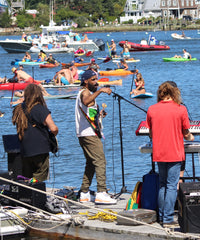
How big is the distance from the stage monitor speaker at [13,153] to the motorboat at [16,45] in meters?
57.0

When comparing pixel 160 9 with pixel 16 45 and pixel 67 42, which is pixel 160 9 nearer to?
pixel 16 45

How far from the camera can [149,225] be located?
692 cm

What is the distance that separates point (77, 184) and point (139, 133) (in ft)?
14.6

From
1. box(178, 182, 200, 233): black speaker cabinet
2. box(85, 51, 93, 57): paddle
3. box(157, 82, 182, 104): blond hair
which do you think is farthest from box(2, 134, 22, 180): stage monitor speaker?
Result: box(85, 51, 93, 57): paddle

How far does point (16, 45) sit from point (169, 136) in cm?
6089

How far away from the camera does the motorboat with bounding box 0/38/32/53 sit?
2579 inches

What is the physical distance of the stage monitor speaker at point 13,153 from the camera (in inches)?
344

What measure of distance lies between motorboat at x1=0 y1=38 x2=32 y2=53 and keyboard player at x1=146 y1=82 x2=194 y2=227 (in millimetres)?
58909

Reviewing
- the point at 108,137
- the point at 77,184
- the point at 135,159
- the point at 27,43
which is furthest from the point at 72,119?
the point at 27,43

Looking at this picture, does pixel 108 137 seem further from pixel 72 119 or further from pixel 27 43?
pixel 27 43

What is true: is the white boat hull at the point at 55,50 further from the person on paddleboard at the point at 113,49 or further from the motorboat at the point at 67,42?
the person on paddleboard at the point at 113,49

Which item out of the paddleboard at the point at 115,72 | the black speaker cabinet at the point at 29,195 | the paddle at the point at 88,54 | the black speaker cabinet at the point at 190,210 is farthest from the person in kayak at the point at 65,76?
the paddle at the point at 88,54

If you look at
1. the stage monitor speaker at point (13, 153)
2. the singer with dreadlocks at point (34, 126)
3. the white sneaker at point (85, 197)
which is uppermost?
the singer with dreadlocks at point (34, 126)

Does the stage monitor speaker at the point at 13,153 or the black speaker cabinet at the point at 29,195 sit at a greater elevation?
the stage monitor speaker at the point at 13,153
